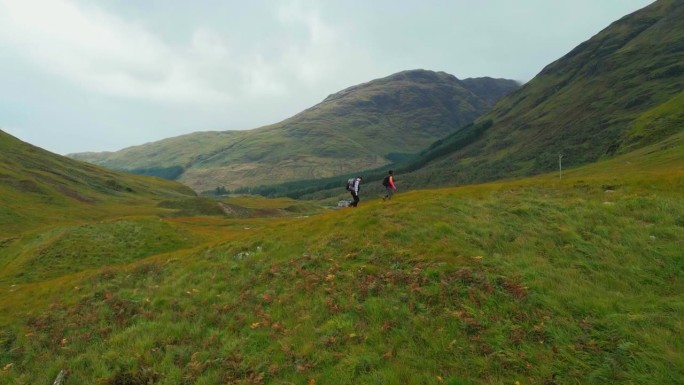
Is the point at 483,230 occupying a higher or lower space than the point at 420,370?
higher

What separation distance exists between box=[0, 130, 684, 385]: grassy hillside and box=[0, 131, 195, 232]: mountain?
6836 cm

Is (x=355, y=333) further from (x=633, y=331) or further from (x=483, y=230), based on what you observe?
(x=483, y=230)

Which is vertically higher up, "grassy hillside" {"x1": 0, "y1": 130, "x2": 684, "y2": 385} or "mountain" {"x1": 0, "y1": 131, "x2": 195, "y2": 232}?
"mountain" {"x1": 0, "y1": 131, "x2": 195, "y2": 232}

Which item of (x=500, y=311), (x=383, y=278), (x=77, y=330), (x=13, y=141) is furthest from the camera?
(x=13, y=141)

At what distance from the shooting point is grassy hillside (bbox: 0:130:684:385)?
43.4 feet

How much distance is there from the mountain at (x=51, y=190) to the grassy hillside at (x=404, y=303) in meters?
68.4

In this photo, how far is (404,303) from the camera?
16781mm

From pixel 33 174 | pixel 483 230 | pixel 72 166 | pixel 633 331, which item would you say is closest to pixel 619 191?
pixel 483 230

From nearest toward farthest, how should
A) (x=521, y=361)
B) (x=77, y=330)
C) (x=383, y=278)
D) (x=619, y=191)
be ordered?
(x=521, y=361) → (x=383, y=278) → (x=77, y=330) → (x=619, y=191)

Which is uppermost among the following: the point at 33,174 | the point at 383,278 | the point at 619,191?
the point at 33,174

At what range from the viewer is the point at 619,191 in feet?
90.7

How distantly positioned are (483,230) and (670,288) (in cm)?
834

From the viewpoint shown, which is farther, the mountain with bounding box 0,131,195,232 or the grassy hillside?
the mountain with bounding box 0,131,195,232

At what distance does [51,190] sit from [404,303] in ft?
432
